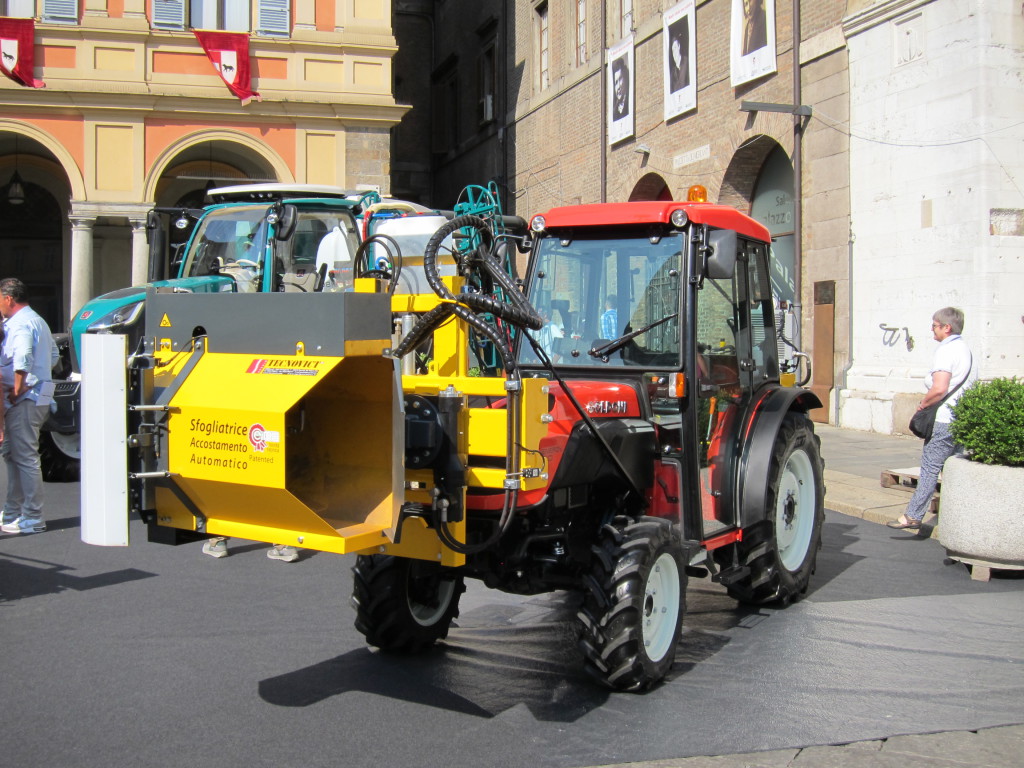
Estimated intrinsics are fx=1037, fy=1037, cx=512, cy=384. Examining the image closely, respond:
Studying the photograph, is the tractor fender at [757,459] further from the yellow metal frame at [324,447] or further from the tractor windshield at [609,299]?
the yellow metal frame at [324,447]

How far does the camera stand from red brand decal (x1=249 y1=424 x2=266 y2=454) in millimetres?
3896

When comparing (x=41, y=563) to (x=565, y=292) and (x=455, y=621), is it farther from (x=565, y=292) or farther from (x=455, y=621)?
(x=565, y=292)

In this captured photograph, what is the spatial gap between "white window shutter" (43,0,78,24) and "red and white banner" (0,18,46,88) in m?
0.39

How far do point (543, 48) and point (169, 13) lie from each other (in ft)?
31.1

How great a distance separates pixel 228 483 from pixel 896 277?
11.3 metres

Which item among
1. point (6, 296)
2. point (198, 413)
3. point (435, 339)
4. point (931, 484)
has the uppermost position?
point (6, 296)

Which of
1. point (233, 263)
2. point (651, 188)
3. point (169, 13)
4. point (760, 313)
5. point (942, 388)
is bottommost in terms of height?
point (942, 388)

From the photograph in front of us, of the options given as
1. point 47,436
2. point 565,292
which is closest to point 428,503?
point 565,292

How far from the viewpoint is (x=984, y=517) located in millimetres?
6969

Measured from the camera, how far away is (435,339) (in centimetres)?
485

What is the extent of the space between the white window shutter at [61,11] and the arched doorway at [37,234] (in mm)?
5219

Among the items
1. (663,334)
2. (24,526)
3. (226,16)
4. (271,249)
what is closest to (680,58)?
(226,16)

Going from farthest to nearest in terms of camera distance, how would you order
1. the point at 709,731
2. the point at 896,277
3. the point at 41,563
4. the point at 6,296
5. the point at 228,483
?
1. the point at 896,277
2. the point at 6,296
3. the point at 41,563
4. the point at 709,731
5. the point at 228,483

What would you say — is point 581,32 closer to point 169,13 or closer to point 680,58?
point 680,58
